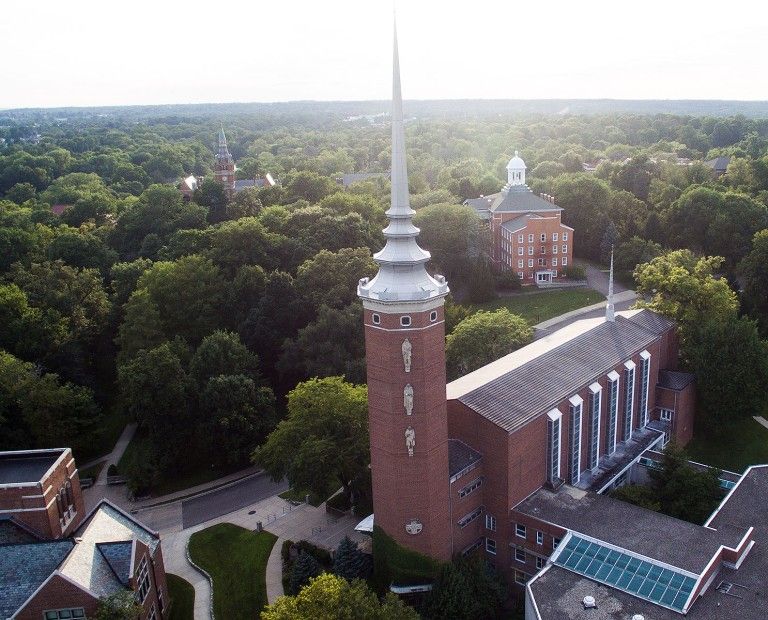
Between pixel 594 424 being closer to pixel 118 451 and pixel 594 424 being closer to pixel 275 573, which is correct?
pixel 275 573

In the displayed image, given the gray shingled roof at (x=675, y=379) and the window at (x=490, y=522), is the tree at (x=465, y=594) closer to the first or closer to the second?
the window at (x=490, y=522)

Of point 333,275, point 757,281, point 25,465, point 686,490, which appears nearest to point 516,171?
point 757,281

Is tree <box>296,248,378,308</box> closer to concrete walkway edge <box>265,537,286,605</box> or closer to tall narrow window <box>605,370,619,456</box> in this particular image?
concrete walkway edge <box>265,537,286,605</box>

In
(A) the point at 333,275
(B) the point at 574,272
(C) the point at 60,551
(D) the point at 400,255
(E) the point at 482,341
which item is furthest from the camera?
(B) the point at 574,272

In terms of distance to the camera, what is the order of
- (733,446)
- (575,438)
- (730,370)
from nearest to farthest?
(575,438) < (730,370) < (733,446)

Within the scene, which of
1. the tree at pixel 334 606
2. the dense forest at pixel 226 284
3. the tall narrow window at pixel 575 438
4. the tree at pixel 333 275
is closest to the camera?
the tree at pixel 334 606

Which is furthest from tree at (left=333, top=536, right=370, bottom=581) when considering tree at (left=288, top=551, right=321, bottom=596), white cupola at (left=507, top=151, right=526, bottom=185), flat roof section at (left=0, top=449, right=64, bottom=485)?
white cupola at (left=507, top=151, right=526, bottom=185)

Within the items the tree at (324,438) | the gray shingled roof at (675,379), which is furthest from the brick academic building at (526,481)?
the gray shingled roof at (675,379)
